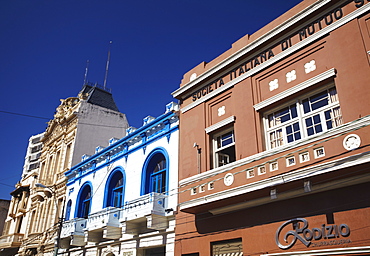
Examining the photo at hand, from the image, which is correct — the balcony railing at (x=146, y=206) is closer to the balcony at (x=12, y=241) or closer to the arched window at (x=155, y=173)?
the arched window at (x=155, y=173)

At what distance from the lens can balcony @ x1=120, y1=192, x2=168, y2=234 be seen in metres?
13.6

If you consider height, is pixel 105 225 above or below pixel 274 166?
below

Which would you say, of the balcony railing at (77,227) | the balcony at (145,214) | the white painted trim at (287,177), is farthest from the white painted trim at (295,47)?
the balcony railing at (77,227)

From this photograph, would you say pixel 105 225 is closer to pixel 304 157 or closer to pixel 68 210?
pixel 68 210

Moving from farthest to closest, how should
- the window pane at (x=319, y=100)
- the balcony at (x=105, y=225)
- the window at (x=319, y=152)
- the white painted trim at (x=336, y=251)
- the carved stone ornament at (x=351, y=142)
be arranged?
the balcony at (x=105, y=225) → the window pane at (x=319, y=100) → the window at (x=319, y=152) → the carved stone ornament at (x=351, y=142) → the white painted trim at (x=336, y=251)

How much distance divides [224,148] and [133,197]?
5.68 m

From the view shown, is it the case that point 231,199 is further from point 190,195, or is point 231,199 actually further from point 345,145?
point 345,145

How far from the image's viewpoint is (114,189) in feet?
59.3

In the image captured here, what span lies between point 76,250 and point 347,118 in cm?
1548

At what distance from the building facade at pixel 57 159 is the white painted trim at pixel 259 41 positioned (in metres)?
12.5

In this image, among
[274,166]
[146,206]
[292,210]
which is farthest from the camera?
[146,206]

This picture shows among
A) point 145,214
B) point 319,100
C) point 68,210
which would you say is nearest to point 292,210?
point 319,100

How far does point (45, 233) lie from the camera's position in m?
22.9

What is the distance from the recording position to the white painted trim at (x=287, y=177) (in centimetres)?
809
